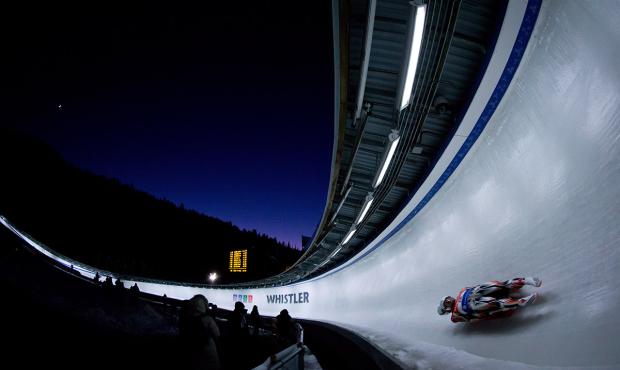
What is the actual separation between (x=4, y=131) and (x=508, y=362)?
9190cm

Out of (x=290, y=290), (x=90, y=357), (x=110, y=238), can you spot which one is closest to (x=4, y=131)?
(x=110, y=238)

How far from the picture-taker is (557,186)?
11.2ft

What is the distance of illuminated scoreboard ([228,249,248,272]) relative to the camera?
28484 millimetres

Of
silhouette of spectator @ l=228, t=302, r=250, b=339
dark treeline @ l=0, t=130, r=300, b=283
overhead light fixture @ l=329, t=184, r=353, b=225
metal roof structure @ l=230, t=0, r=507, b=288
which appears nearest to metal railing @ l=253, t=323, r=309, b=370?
silhouette of spectator @ l=228, t=302, r=250, b=339

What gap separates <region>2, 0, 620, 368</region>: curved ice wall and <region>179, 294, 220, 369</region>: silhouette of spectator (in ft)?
9.09

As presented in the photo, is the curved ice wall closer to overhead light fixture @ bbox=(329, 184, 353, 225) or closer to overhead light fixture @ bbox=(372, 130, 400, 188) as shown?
overhead light fixture @ bbox=(372, 130, 400, 188)

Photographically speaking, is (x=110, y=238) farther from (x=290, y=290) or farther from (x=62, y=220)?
(x=290, y=290)

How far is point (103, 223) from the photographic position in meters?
70.2

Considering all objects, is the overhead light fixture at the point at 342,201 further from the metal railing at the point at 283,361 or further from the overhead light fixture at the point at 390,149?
the metal railing at the point at 283,361

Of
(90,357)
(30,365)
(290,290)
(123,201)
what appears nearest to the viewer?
(30,365)

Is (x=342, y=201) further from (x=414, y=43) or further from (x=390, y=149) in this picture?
(x=414, y=43)

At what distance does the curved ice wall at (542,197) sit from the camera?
2760 millimetres

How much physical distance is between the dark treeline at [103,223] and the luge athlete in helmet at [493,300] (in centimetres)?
4881

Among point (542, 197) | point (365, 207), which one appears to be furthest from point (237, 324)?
point (542, 197)
